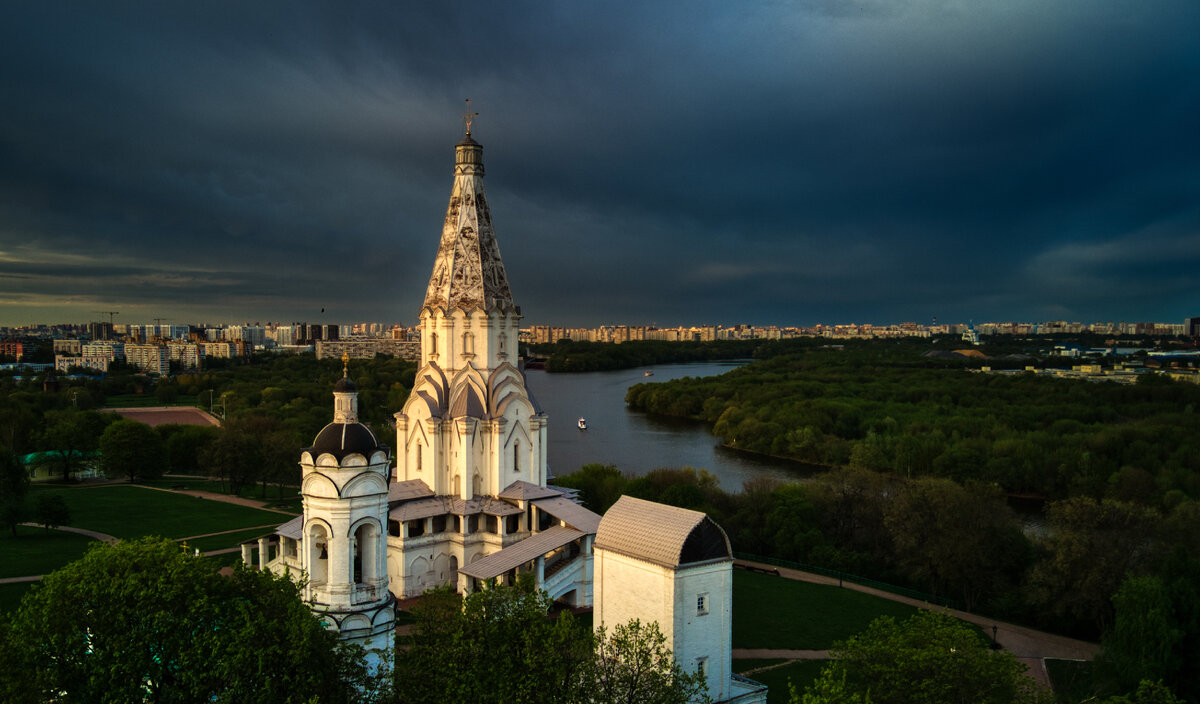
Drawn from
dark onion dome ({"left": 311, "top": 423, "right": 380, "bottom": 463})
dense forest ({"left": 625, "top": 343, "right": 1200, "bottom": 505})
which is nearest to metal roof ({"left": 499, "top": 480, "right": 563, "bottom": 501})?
dark onion dome ({"left": 311, "top": 423, "right": 380, "bottom": 463})

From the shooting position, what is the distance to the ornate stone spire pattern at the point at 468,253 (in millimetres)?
24094

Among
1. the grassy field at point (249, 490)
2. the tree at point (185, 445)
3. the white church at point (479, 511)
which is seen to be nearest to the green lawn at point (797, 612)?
the white church at point (479, 511)

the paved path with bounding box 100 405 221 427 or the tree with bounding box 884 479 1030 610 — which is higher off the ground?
the paved path with bounding box 100 405 221 427

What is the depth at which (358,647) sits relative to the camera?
11078mm

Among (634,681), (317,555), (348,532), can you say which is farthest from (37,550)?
(634,681)

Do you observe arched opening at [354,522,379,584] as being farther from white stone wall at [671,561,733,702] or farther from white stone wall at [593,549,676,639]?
white stone wall at [671,561,733,702]

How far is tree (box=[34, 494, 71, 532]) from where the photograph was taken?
28.4m

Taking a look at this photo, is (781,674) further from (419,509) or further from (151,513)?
(151,513)

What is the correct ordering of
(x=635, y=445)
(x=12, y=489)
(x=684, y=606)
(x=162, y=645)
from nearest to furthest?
(x=162, y=645)
(x=684, y=606)
(x=12, y=489)
(x=635, y=445)

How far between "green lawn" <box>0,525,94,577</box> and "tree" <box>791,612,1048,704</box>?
22270 millimetres

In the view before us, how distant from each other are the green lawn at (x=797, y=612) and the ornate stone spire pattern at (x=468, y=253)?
11169 mm

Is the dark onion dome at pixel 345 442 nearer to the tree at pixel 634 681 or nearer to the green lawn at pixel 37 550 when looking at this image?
the tree at pixel 634 681

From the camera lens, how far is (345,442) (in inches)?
529

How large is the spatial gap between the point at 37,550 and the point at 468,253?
56.4ft
